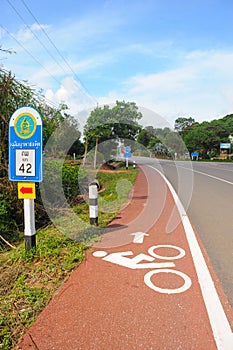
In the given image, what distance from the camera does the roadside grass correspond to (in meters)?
2.72

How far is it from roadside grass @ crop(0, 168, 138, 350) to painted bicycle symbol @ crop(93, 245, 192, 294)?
512 millimetres

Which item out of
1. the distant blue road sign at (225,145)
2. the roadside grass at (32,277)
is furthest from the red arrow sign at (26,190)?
the distant blue road sign at (225,145)

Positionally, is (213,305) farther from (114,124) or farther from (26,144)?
(114,124)

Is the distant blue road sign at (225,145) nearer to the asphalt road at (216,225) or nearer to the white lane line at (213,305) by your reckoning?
the asphalt road at (216,225)

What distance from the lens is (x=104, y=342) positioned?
2.40 m

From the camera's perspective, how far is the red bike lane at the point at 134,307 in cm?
243

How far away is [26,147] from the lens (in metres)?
4.17

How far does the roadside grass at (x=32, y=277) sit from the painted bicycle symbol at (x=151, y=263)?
512 mm

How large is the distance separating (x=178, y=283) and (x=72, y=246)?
2.06 m

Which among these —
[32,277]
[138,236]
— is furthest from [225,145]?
[32,277]

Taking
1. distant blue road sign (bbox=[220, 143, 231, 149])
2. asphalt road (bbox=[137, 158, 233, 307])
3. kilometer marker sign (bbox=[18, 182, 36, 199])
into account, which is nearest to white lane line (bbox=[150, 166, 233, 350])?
asphalt road (bbox=[137, 158, 233, 307])

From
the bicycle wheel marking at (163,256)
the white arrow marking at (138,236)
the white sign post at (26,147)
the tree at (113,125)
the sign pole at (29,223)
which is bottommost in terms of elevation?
the bicycle wheel marking at (163,256)

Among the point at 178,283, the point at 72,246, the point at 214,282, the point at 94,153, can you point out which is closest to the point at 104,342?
the point at 178,283

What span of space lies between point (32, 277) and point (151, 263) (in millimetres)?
1679
